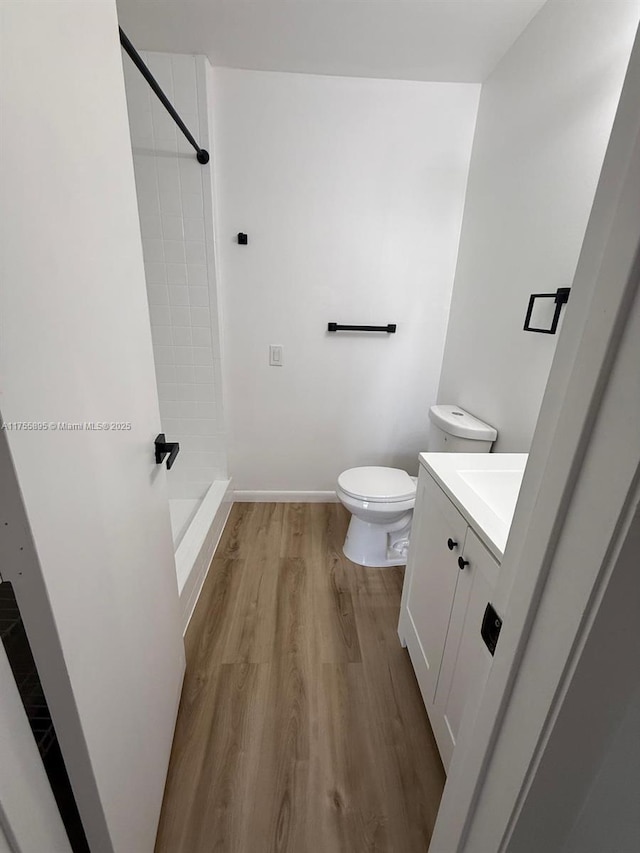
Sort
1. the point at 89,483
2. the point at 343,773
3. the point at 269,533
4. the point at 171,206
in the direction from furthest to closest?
the point at 269,533 < the point at 171,206 < the point at 343,773 < the point at 89,483

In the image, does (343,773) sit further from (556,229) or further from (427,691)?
(556,229)

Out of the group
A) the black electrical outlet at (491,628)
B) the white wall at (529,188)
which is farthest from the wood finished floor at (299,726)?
the white wall at (529,188)

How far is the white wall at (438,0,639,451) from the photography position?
111 cm

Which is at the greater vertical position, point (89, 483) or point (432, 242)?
point (432, 242)

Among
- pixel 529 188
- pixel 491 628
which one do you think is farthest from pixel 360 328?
pixel 491 628

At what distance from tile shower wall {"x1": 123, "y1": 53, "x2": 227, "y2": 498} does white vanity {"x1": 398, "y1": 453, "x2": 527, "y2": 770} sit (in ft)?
4.82

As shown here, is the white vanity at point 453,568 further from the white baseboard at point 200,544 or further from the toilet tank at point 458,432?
the white baseboard at point 200,544

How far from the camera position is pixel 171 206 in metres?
1.86

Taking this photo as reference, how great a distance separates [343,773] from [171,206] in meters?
2.49

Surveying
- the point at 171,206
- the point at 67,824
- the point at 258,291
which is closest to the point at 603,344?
the point at 67,824

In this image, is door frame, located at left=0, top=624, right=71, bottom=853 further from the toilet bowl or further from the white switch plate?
the white switch plate

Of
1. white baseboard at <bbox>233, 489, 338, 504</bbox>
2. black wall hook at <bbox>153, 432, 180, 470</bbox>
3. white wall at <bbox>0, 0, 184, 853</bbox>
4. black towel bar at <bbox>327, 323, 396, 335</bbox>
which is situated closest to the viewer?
white wall at <bbox>0, 0, 184, 853</bbox>

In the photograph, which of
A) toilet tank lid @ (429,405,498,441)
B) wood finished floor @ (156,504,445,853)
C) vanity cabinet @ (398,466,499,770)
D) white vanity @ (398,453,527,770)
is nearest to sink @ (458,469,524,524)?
white vanity @ (398,453,527,770)

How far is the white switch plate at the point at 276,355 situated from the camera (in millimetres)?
2158
